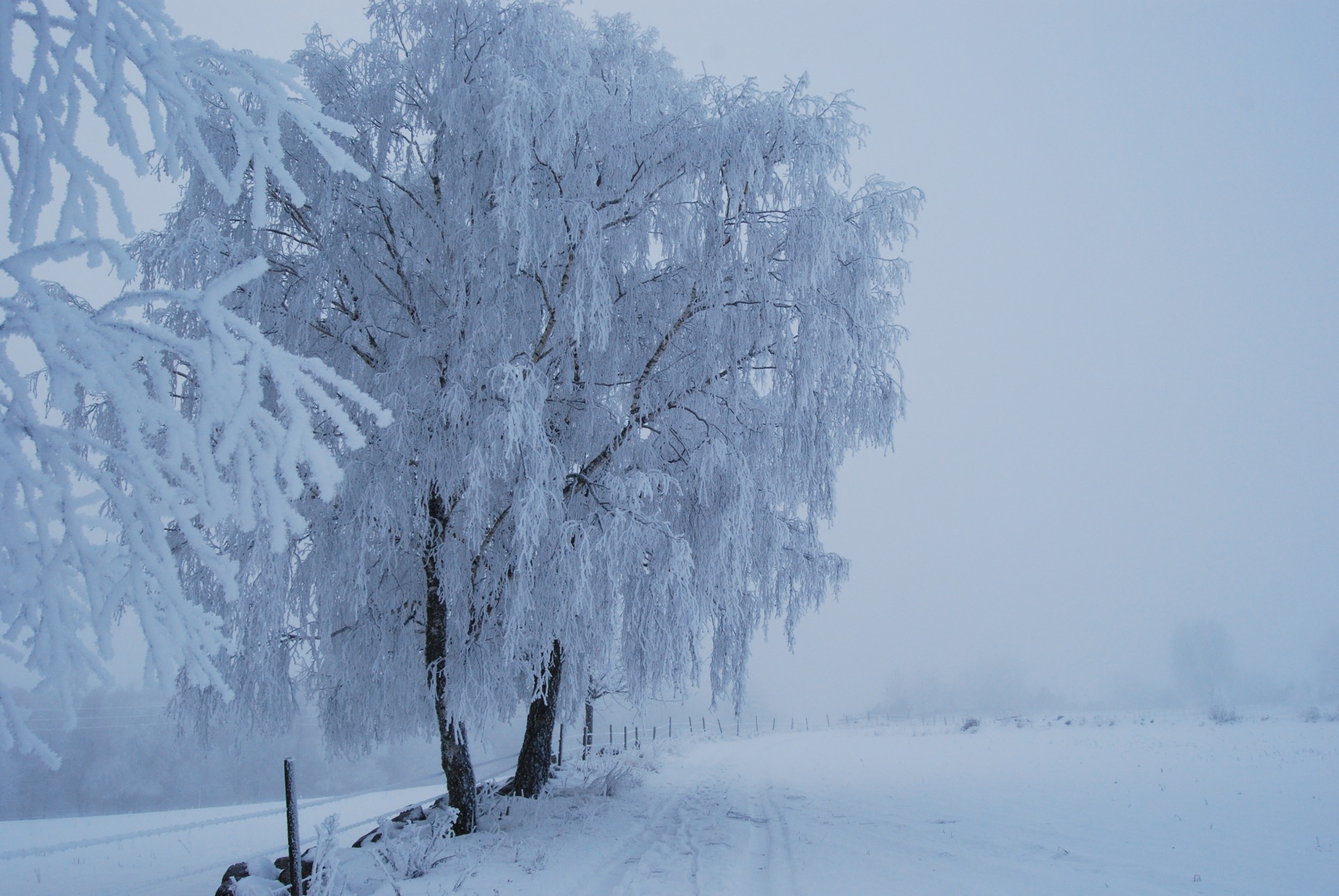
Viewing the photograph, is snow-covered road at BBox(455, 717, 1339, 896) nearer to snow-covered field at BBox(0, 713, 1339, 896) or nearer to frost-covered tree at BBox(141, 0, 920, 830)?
snow-covered field at BBox(0, 713, 1339, 896)

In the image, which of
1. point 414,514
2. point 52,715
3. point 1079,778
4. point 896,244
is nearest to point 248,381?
point 52,715

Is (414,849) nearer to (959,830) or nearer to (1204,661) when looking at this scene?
(959,830)

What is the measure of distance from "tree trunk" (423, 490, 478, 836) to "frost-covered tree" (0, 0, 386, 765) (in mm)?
4773

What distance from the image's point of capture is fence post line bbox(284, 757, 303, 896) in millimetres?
3713

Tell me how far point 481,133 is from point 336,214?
4.85 ft

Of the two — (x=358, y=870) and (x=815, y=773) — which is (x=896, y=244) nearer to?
(x=358, y=870)

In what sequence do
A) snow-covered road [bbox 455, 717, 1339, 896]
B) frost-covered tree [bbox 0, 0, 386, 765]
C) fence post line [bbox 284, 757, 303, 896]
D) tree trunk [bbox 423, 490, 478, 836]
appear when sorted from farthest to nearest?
1. tree trunk [bbox 423, 490, 478, 836]
2. snow-covered road [bbox 455, 717, 1339, 896]
3. fence post line [bbox 284, 757, 303, 896]
4. frost-covered tree [bbox 0, 0, 386, 765]

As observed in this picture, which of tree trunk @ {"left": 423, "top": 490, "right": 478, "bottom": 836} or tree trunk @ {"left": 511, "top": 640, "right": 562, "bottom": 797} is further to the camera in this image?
tree trunk @ {"left": 511, "top": 640, "right": 562, "bottom": 797}

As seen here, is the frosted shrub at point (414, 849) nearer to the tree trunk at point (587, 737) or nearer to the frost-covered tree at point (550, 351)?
the frost-covered tree at point (550, 351)

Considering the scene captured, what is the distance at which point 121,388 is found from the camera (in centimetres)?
138

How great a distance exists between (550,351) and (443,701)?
11.0 feet

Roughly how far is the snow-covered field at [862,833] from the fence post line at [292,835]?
29.5 inches

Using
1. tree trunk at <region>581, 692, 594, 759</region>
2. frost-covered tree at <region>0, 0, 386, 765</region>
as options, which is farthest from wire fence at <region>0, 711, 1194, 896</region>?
frost-covered tree at <region>0, 0, 386, 765</region>

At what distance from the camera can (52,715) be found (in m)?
1.39
